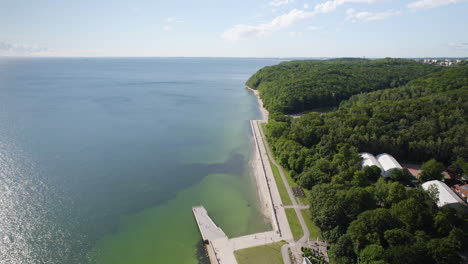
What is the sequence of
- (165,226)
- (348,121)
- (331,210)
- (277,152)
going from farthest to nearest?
1. (348,121)
2. (277,152)
3. (165,226)
4. (331,210)

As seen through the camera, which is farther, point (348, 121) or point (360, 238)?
point (348, 121)

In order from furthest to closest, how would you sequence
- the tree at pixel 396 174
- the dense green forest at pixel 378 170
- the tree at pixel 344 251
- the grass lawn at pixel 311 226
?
the tree at pixel 396 174 < the grass lawn at pixel 311 226 < the tree at pixel 344 251 < the dense green forest at pixel 378 170

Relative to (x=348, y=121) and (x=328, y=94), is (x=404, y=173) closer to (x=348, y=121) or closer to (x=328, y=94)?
(x=348, y=121)

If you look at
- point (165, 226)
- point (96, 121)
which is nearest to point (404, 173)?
point (165, 226)

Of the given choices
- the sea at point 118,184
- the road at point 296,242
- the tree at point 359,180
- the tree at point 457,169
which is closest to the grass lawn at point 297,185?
the road at point 296,242

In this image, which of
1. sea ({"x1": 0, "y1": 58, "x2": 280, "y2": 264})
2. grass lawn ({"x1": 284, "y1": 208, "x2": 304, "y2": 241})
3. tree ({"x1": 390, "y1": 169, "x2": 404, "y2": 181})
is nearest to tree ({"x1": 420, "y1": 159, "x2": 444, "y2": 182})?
tree ({"x1": 390, "y1": 169, "x2": 404, "y2": 181})

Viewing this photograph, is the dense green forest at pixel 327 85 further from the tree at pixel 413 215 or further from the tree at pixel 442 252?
the tree at pixel 442 252
